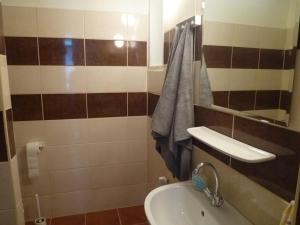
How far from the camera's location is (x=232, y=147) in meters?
0.86

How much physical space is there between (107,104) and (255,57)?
142 cm

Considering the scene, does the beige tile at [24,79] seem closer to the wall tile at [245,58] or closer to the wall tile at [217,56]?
the wall tile at [217,56]

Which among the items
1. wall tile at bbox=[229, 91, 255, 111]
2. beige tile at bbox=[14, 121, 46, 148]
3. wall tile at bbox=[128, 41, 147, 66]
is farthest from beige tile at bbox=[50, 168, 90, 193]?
wall tile at bbox=[229, 91, 255, 111]

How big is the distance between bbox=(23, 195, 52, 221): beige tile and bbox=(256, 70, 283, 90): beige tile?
203 centimetres

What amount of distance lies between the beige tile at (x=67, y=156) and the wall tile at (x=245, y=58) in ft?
5.10

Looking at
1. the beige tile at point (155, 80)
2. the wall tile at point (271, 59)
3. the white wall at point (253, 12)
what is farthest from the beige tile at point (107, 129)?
the wall tile at point (271, 59)

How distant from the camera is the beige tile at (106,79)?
197 cm

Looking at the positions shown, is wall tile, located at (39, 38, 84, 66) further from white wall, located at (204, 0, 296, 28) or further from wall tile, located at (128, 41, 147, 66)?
white wall, located at (204, 0, 296, 28)

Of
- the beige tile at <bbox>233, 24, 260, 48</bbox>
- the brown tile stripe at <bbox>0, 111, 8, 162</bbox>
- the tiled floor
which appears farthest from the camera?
the tiled floor

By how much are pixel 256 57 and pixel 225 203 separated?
0.64 metres

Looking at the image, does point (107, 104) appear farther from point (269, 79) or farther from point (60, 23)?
point (269, 79)

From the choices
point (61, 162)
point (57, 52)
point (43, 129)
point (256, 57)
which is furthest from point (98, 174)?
point (256, 57)

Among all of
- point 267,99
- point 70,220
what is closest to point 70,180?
point 70,220

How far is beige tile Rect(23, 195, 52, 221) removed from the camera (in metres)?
2.04
